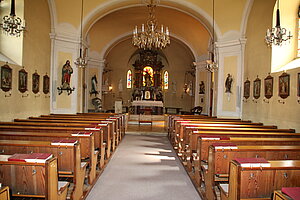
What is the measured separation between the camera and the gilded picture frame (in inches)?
274

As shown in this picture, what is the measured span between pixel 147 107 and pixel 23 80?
1034 cm

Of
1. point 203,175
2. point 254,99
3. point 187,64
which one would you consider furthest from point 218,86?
point 187,64

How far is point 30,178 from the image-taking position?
2176mm

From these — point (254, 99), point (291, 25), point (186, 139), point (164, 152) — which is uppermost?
point (291, 25)

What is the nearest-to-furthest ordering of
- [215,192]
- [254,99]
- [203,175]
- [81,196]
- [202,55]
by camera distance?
[215,192]
[81,196]
[203,175]
[254,99]
[202,55]

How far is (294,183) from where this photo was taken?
223 centimetres

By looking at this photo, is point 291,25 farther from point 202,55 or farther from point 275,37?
point 202,55

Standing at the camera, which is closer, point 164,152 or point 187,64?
point 164,152

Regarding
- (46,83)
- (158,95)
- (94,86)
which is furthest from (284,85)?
(158,95)

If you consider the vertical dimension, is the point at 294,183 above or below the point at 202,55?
below

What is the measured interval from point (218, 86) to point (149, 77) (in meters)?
11.4

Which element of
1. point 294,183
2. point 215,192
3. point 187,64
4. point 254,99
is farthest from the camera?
point 187,64

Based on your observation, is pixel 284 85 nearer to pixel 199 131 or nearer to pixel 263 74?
pixel 263 74

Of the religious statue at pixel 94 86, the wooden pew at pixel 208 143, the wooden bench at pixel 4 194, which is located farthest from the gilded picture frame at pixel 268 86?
the religious statue at pixel 94 86
